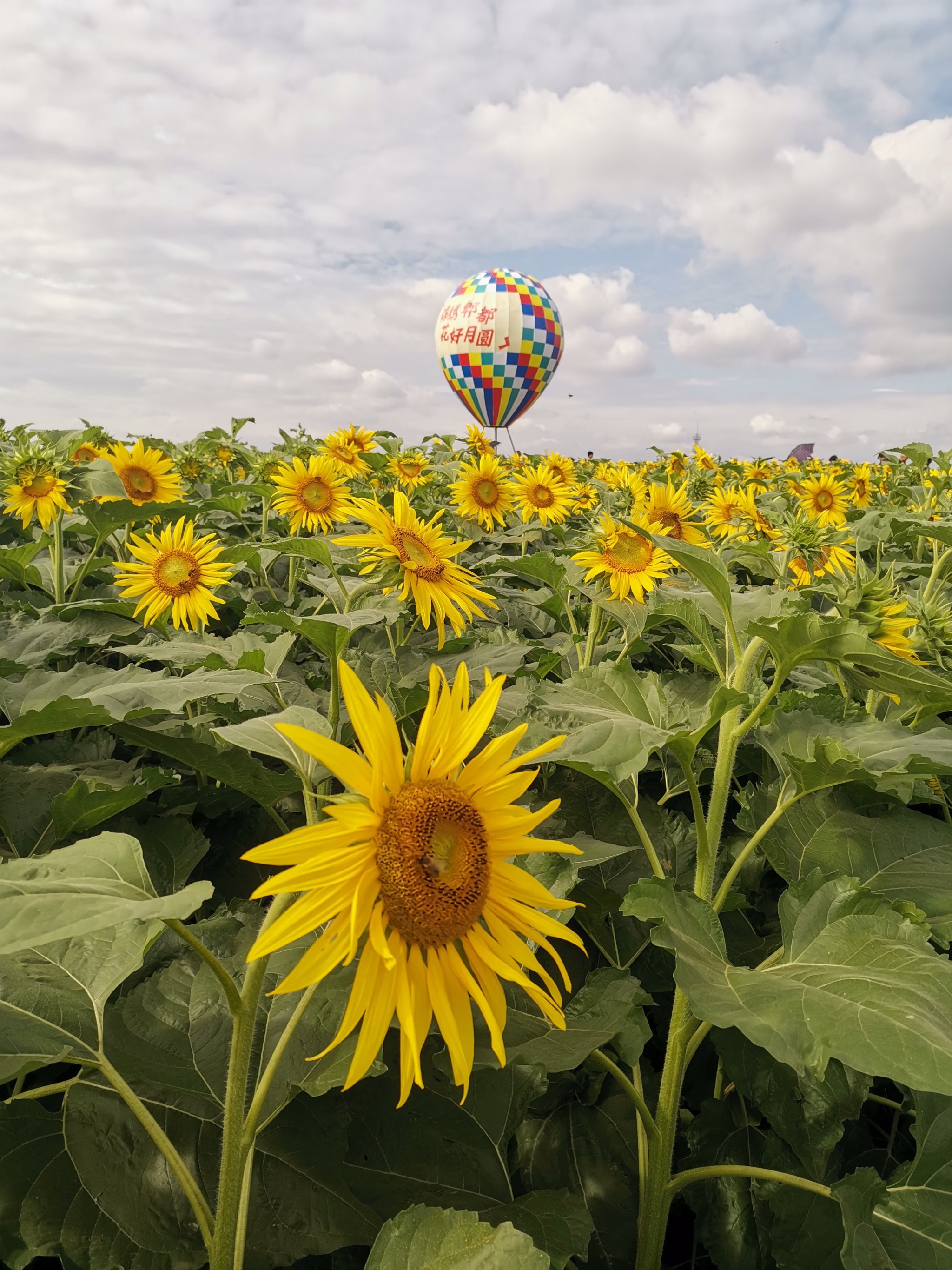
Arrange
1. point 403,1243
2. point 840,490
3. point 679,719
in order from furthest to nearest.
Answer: point 840,490 → point 679,719 → point 403,1243

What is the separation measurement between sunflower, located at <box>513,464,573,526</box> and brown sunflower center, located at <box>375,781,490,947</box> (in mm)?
4738

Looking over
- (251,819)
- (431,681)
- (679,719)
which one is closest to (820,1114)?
(679,719)

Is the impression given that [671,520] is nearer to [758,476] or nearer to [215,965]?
[215,965]

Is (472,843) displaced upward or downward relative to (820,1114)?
upward

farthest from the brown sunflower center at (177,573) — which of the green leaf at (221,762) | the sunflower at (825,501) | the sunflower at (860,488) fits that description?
the sunflower at (860,488)

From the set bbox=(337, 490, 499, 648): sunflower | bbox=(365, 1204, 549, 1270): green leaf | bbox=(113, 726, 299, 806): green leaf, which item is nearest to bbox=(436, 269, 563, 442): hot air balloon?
bbox=(337, 490, 499, 648): sunflower

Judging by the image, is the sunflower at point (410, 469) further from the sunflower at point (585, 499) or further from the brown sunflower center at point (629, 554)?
the brown sunflower center at point (629, 554)

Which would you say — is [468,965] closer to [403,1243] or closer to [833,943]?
[403,1243]

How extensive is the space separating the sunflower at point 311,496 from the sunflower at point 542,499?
1505 mm

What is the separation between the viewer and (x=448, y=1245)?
97 cm

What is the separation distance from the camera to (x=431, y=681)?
1.05 m

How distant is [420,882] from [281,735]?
35 centimetres

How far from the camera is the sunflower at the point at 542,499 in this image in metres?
5.72

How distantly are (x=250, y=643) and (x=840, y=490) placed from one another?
19.8 ft
